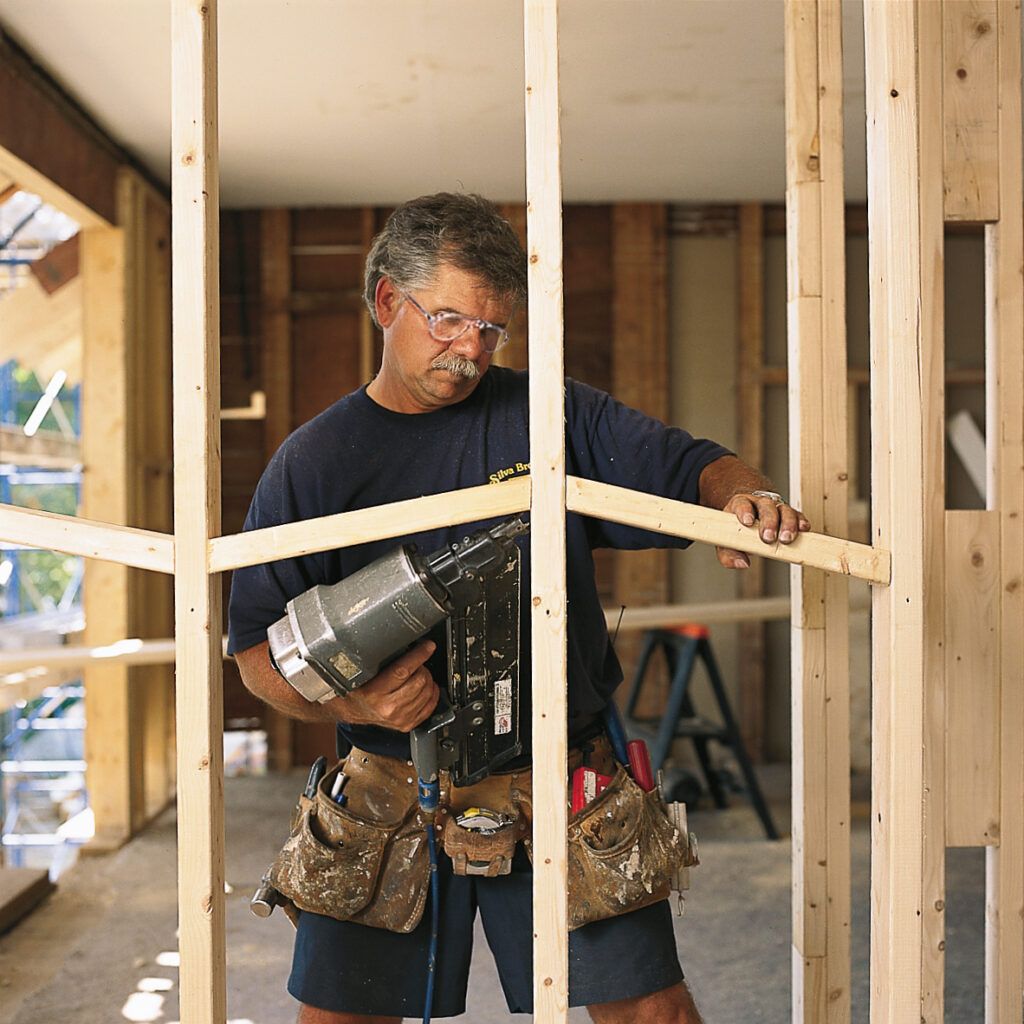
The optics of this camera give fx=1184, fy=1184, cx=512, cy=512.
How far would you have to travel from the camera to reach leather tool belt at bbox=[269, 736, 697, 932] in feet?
5.81

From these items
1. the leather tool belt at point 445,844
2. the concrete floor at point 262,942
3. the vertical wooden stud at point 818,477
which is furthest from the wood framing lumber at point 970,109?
the concrete floor at point 262,942

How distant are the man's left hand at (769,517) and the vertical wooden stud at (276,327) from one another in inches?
159

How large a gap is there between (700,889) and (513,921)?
224 centimetres

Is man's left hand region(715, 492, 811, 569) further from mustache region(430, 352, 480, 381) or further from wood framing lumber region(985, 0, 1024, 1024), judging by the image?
wood framing lumber region(985, 0, 1024, 1024)

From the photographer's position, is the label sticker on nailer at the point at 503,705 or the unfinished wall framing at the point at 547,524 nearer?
the unfinished wall framing at the point at 547,524

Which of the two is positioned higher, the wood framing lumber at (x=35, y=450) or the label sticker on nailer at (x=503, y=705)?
the wood framing lumber at (x=35, y=450)

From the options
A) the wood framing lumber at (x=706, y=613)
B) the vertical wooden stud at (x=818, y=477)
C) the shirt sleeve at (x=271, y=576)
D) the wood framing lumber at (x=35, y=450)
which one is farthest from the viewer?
the wood framing lumber at (x=35, y=450)

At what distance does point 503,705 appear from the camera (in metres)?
1.77

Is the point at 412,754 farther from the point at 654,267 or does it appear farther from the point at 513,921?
the point at 654,267

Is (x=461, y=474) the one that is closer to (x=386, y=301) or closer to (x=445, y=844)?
(x=386, y=301)

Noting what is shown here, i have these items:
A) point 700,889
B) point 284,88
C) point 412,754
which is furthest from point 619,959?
point 284,88

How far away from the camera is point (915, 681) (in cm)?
149

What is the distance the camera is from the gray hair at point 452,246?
179cm

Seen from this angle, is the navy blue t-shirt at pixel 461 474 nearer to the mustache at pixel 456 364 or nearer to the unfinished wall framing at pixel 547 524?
the mustache at pixel 456 364
